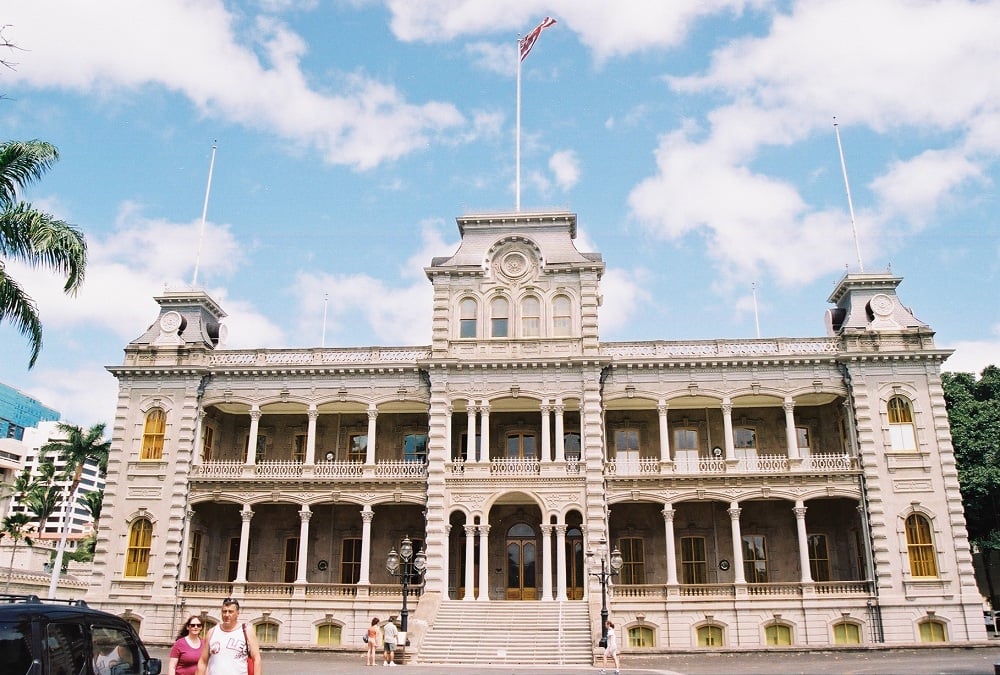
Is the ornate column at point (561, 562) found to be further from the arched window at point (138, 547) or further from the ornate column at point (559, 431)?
the arched window at point (138, 547)

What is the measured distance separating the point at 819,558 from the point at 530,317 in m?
15.5

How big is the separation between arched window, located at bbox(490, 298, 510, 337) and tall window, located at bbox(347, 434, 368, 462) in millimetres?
7787

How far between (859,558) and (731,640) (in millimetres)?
6554

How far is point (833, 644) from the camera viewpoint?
98.3 feet

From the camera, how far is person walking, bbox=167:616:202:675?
9.91m

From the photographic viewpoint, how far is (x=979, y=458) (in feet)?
128

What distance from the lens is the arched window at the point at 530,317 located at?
3525cm

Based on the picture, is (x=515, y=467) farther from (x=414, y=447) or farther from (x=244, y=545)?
(x=244, y=545)

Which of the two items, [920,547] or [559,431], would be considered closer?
[920,547]

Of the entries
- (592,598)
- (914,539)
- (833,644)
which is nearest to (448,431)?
(592,598)

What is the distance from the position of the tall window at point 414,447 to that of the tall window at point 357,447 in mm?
1866

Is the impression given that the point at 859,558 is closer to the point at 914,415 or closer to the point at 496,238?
the point at 914,415

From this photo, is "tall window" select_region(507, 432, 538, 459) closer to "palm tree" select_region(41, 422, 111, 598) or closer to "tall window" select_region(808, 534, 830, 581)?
"tall window" select_region(808, 534, 830, 581)

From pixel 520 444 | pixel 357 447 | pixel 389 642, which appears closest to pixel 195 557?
pixel 357 447
